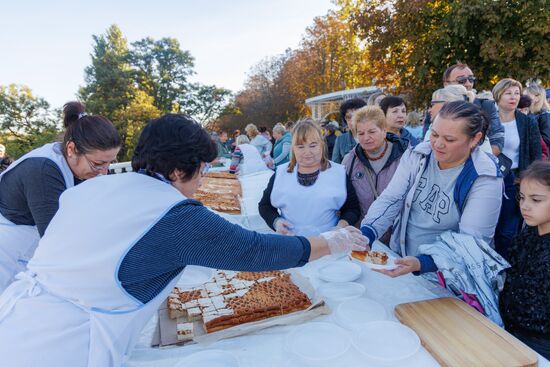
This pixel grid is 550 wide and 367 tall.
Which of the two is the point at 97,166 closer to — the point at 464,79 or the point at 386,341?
the point at 386,341

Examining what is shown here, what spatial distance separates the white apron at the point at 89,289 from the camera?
1011 millimetres

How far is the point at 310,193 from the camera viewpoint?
2369 mm

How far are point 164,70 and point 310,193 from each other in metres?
34.6

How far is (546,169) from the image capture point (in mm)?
1552

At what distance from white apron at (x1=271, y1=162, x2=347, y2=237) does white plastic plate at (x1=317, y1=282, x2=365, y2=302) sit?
0.65m

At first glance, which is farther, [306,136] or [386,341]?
[306,136]

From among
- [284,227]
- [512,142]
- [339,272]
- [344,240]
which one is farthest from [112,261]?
[512,142]

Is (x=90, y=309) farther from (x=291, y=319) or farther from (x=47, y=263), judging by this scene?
(x=291, y=319)

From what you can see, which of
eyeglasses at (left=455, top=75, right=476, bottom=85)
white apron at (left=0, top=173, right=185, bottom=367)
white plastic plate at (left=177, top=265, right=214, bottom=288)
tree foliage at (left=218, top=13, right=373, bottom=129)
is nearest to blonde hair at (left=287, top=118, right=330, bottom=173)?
white plastic plate at (left=177, top=265, right=214, bottom=288)

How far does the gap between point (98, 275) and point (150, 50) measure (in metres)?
36.4

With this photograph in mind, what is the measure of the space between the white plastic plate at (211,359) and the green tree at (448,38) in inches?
381

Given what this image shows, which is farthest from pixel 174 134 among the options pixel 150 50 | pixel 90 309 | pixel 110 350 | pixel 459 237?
pixel 150 50

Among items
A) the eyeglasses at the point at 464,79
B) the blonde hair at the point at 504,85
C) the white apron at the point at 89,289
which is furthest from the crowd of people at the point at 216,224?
the blonde hair at the point at 504,85

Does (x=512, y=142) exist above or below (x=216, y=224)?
above
